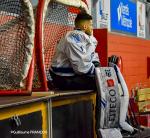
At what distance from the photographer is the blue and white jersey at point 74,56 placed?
13.9 ft

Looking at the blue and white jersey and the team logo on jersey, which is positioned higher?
the team logo on jersey

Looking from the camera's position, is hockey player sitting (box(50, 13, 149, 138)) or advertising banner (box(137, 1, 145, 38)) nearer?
hockey player sitting (box(50, 13, 149, 138))

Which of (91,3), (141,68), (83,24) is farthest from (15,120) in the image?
(141,68)

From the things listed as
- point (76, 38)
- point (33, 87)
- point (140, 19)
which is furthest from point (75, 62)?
point (140, 19)

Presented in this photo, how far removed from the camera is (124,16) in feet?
30.1

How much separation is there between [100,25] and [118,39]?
0.67 metres

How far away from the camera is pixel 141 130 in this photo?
5090 millimetres

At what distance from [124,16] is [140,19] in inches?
45.6

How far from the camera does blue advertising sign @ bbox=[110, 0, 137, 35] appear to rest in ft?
28.6

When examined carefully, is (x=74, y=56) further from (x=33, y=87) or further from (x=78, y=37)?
(x=33, y=87)

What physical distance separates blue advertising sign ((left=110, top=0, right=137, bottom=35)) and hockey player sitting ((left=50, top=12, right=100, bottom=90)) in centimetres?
430

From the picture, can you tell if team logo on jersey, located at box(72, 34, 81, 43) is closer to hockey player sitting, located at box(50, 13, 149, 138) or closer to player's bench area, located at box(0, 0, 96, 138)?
hockey player sitting, located at box(50, 13, 149, 138)

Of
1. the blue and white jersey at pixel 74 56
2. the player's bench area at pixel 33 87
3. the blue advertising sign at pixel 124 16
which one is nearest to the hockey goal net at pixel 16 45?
the player's bench area at pixel 33 87

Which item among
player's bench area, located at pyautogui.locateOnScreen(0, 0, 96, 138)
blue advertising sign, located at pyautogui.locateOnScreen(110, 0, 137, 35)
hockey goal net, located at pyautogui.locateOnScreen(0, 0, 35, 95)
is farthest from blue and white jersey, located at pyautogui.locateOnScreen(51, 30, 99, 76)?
blue advertising sign, located at pyautogui.locateOnScreen(110, 0, 137, 35)
